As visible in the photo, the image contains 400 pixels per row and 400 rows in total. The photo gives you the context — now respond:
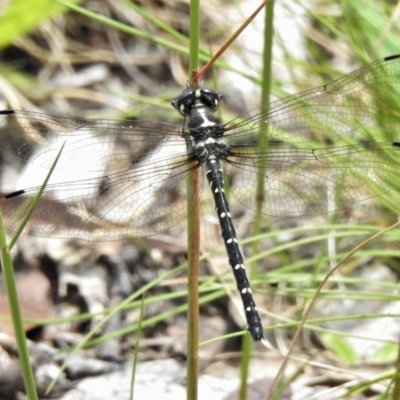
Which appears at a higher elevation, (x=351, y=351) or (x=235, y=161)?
(x=235, y=161)

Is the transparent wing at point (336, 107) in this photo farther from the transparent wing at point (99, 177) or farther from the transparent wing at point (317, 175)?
the transparent wing at point (99, 177)

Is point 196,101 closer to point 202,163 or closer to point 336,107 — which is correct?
point 202,163

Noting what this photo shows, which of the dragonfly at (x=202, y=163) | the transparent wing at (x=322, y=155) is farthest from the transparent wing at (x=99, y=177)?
the transparent wing at (x=322, y=155)

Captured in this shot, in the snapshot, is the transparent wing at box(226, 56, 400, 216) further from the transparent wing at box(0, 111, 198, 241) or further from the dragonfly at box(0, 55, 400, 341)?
the transparent wing at box(0, 111, 198, 241)

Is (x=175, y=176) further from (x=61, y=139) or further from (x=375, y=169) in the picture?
(x=375, y=169)

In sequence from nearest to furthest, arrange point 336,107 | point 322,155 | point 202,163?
point 202,163 < point 322,155 < point 336,107

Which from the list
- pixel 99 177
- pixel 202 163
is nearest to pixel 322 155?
pixel 202 163

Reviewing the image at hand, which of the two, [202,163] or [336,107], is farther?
[336,107]

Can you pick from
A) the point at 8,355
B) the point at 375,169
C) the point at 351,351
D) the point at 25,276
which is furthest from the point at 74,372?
the point at 375,169
